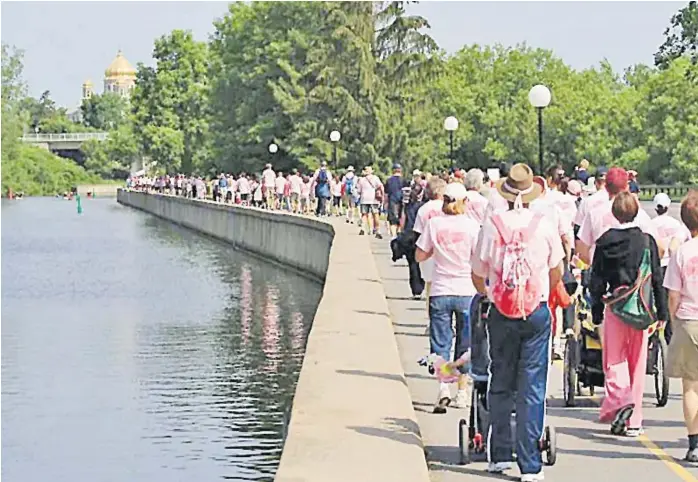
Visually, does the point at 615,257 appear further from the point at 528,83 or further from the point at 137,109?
the point at 137,109

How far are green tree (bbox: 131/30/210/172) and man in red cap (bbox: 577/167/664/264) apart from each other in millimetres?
116151

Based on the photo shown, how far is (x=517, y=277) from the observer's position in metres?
9.43

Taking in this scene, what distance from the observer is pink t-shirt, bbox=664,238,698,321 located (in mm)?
10688

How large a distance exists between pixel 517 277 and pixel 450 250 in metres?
3.36

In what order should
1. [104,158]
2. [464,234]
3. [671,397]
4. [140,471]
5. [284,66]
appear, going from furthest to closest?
1. [104,158]
2. [284,66]
3. [140,471]
4. [671,397]
5. [464,234]

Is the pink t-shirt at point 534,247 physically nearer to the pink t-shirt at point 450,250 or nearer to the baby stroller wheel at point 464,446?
the baby stroller wheel at point 464,446

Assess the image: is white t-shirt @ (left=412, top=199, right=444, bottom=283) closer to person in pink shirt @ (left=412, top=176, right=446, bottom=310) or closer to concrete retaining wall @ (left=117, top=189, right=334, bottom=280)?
person in pink shirt @ (left=412, top=176, right=446, bottom=310)

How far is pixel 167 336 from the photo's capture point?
3148cm

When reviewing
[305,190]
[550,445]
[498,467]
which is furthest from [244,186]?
[498,467]

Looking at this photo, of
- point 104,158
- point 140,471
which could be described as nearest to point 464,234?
point 140,471

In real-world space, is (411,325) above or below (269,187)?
below

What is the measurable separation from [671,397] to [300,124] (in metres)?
66.8

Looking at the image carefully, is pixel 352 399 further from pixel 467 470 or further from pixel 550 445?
pixel 550 445

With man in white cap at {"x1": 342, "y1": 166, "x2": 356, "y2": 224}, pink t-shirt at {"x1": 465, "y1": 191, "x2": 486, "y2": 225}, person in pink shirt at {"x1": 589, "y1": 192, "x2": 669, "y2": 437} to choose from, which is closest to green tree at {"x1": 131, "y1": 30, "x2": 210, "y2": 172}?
man in white cap at {"x1": 342, "y1": 166, "x2": 356, "y2": 224}
